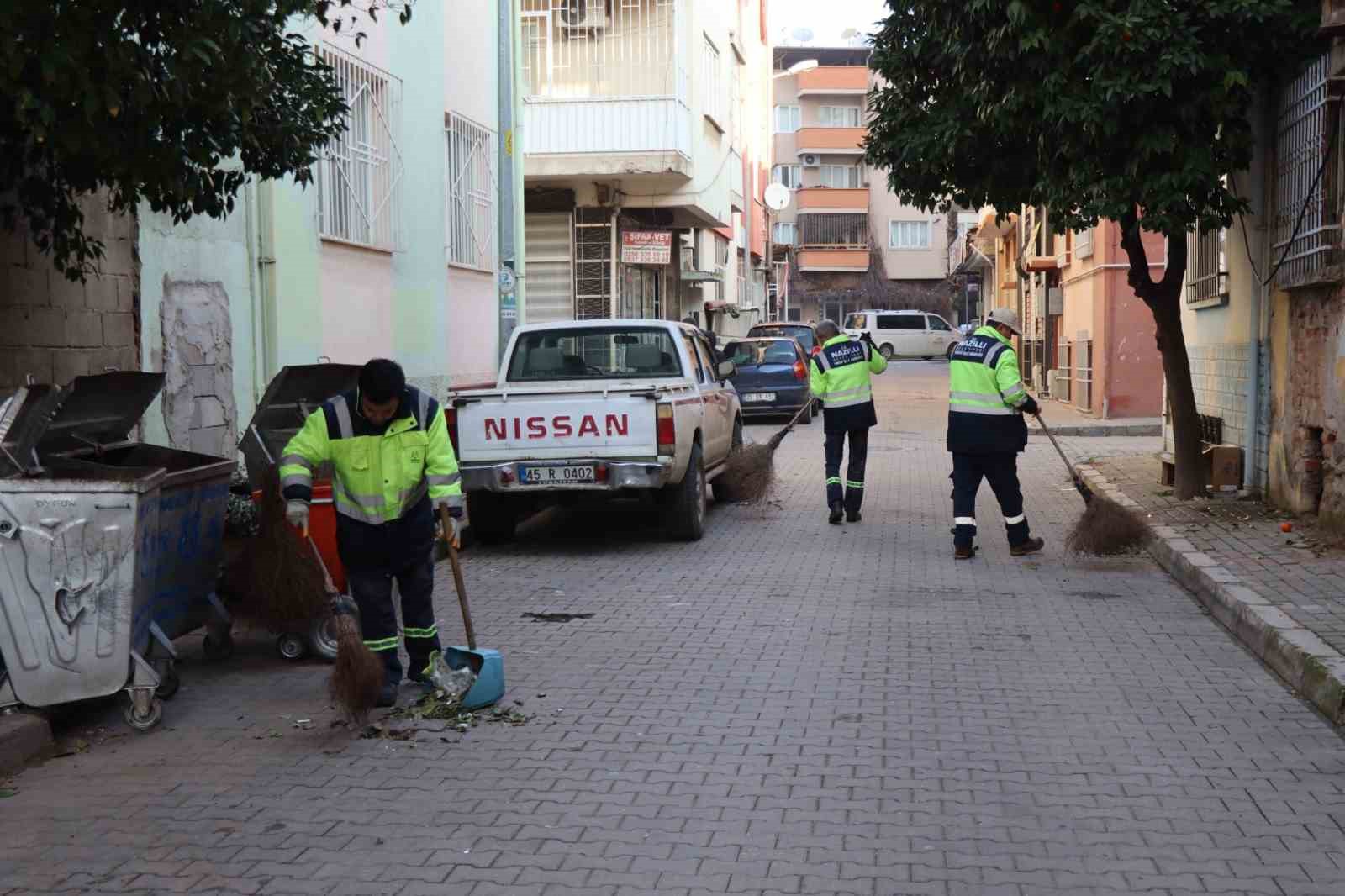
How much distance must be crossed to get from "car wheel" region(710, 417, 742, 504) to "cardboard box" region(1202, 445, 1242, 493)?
4.31 m

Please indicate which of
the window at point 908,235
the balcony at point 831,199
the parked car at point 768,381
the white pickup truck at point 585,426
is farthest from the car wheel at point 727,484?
the window at point 908,235

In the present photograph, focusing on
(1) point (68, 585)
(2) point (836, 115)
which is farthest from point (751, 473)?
(2) point (836, 115)

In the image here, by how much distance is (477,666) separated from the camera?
21.4ft

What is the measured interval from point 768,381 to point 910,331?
28.6m

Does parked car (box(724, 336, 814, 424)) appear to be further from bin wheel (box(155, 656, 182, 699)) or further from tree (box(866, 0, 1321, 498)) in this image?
bin wheel (box(155, 656, 182, 699))

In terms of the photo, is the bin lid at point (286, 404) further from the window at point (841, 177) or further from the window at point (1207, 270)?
the window at point (841, 177)

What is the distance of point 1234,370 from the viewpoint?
43.5ft

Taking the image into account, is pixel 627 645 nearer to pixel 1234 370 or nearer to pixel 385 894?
pixel 385 894

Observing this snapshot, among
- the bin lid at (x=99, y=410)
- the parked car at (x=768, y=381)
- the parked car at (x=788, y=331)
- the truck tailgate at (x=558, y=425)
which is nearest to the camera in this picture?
the bin lid at (x=99, y=410)

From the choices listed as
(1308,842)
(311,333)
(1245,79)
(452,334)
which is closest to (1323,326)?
(1245,79)

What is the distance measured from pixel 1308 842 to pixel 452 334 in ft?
46.1

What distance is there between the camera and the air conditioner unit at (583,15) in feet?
81.7

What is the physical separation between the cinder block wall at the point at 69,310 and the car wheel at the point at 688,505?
13.4ft

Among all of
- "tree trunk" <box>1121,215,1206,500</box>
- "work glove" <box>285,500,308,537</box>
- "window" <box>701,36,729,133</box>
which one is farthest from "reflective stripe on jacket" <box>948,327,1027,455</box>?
"window" <box>701,36,729,133</box>
